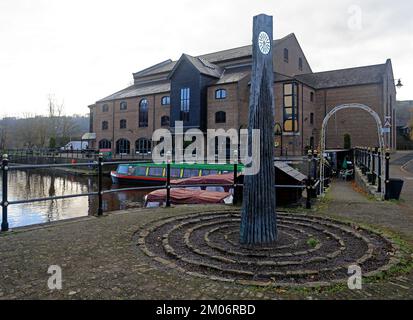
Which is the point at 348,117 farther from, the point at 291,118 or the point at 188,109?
the point at 188,109

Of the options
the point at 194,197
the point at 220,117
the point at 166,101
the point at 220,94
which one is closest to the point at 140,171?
the point at 220,117

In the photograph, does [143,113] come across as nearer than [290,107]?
No

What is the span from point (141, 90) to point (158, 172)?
84.5 feet

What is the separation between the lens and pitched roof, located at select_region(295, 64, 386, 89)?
34562mm

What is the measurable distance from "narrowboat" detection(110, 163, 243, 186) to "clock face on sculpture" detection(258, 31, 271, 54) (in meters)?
15.9

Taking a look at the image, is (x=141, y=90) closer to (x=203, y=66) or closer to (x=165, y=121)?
(x=165, y=121)

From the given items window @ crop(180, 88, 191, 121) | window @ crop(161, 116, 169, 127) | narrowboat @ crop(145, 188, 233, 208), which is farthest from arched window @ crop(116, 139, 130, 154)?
narrowboat @ crop(145, 188, 233, 208)

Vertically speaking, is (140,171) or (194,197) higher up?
(140,171)

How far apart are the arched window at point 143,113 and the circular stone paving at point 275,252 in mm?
40640

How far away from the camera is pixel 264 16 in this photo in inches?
207

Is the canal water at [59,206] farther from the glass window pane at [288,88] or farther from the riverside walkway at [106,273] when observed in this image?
the glass window pane at [288,88]

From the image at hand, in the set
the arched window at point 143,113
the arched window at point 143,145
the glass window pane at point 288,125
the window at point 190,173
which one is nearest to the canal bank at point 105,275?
the window at point 190,173

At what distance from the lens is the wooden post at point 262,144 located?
4.88 metres

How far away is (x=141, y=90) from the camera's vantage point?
48.4 m
